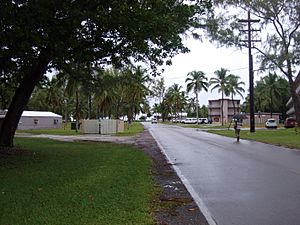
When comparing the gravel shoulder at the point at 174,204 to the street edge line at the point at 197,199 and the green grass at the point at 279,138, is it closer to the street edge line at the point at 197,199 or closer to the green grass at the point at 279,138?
the street edge line at the point at 197,199

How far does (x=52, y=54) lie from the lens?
13352mm

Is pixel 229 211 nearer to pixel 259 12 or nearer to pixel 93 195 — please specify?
pixel 93 195

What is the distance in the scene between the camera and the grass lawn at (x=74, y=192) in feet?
21.8

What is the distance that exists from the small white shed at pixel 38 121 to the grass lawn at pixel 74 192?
4454cm

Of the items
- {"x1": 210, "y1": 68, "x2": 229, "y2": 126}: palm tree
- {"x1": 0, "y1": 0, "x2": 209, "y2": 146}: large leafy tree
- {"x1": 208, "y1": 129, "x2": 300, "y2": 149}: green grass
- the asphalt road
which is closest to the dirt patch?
the asphalt road

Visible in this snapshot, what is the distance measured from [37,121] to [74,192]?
2088 inches

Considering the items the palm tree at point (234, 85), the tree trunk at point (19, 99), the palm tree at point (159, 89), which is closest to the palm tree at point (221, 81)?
the palm tree at point (234, 85)

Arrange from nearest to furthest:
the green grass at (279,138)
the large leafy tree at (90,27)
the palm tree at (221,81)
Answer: the large leafy tree at (90,27)
the green grass at (279,138)
the palm tree at (221,81)

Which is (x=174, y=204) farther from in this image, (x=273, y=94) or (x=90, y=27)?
(x=273, y=94)

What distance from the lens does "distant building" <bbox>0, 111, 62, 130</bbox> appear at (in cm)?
5738

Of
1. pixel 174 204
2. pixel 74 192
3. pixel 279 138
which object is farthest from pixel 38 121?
pixel 174 204

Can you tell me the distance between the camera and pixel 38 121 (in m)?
59.9

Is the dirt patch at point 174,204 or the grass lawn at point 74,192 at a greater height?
the grass lawn at point 74,192

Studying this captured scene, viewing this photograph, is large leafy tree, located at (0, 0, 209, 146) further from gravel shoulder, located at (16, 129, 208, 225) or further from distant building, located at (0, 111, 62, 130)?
distant building, located at (0, 111, 62, 130)
